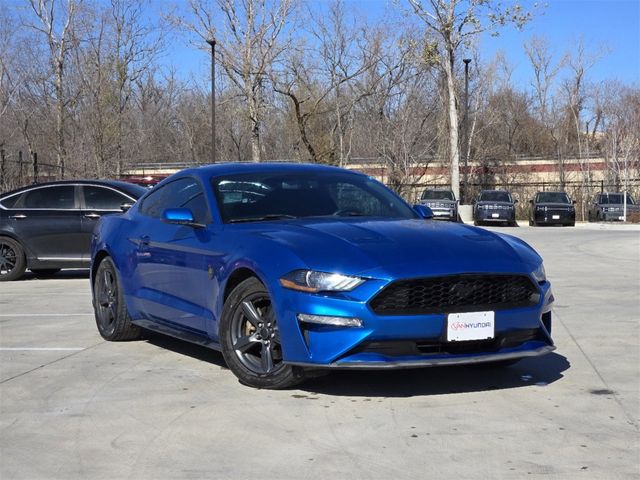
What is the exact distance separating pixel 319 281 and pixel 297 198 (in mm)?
1499

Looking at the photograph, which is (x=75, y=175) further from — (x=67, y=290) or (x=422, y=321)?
(x=422, y=321)

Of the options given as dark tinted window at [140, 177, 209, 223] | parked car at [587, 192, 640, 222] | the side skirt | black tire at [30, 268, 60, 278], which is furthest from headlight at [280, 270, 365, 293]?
parked car at [587, 192, 640, 222]

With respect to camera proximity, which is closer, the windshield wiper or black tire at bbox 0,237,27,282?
the windshield wiper

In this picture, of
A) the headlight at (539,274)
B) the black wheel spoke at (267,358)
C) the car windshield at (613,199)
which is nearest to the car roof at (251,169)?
the black wheel spoke at (267,358)

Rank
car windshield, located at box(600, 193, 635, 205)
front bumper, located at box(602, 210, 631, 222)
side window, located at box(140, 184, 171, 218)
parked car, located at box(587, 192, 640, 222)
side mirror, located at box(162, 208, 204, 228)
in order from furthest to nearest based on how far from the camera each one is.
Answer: car windshield, located at box(600, 193, 635, 205) < parked car, located at box(587, 192, 640, 222) < front bumper, located at box(602, 210, 631, 222) < side window, located at box(140, 184, 171, 218) < side mirror, located at box(162, 208, 204, 228)

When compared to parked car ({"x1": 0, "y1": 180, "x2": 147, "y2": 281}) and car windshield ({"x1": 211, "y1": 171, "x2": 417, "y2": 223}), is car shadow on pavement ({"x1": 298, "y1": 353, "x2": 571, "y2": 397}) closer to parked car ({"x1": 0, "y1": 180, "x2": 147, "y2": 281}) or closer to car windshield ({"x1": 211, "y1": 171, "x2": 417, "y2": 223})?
car windshield ({"x1": 211, "y1": 171, "x2": 417, "y2": 223})

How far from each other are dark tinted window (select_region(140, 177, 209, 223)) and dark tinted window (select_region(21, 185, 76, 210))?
6.18 m

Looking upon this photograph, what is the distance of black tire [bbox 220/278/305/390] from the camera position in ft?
18.2

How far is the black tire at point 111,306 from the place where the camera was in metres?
7.59

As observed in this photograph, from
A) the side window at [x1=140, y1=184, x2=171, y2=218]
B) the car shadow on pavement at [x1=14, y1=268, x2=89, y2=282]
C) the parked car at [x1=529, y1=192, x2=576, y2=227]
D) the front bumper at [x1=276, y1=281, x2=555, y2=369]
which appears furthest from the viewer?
the parked car at [x1=529, y1=192, x2=576, y2=227]

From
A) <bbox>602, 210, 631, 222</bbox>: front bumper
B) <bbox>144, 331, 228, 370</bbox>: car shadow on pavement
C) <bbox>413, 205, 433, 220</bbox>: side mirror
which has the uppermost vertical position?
<bbox>413, 205, 433, 220</bbox>: side mirror

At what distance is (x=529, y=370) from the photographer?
6.36 meters

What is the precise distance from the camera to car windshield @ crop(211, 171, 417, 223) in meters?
6.43

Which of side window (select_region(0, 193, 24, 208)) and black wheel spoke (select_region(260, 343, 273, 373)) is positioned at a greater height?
side window (select_region(0, 193, 24, 208))
